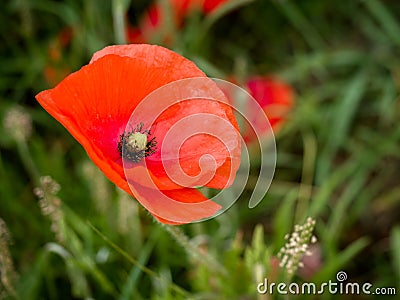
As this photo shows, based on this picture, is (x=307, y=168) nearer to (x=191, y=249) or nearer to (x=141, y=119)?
(x=191, y=249)

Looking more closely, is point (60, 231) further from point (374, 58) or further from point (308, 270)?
point (374, 58)

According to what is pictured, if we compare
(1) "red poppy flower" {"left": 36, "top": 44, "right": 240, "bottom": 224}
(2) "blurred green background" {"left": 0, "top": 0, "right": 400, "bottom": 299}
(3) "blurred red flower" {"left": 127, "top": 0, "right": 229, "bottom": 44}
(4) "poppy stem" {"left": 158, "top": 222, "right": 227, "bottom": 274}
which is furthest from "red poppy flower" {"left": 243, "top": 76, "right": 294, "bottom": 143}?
(1) "red poppy flower" {"left": 36, "top": 44, "right": 240, "bottom": 224}

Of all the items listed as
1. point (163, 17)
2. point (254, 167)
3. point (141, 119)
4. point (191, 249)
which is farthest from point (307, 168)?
point (141, 119)

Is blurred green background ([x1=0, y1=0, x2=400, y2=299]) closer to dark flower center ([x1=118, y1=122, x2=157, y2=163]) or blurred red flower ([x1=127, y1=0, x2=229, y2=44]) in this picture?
blurred red flower ([x1=127, y1=0, x2=229, y2=44])

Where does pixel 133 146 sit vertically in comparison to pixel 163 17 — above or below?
below

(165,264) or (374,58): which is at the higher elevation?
(374,58)

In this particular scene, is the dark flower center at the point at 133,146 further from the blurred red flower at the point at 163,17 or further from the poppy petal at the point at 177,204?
the blurred red flower at the point at 163,17

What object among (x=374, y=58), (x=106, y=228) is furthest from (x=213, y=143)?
(x=374, y=58)
